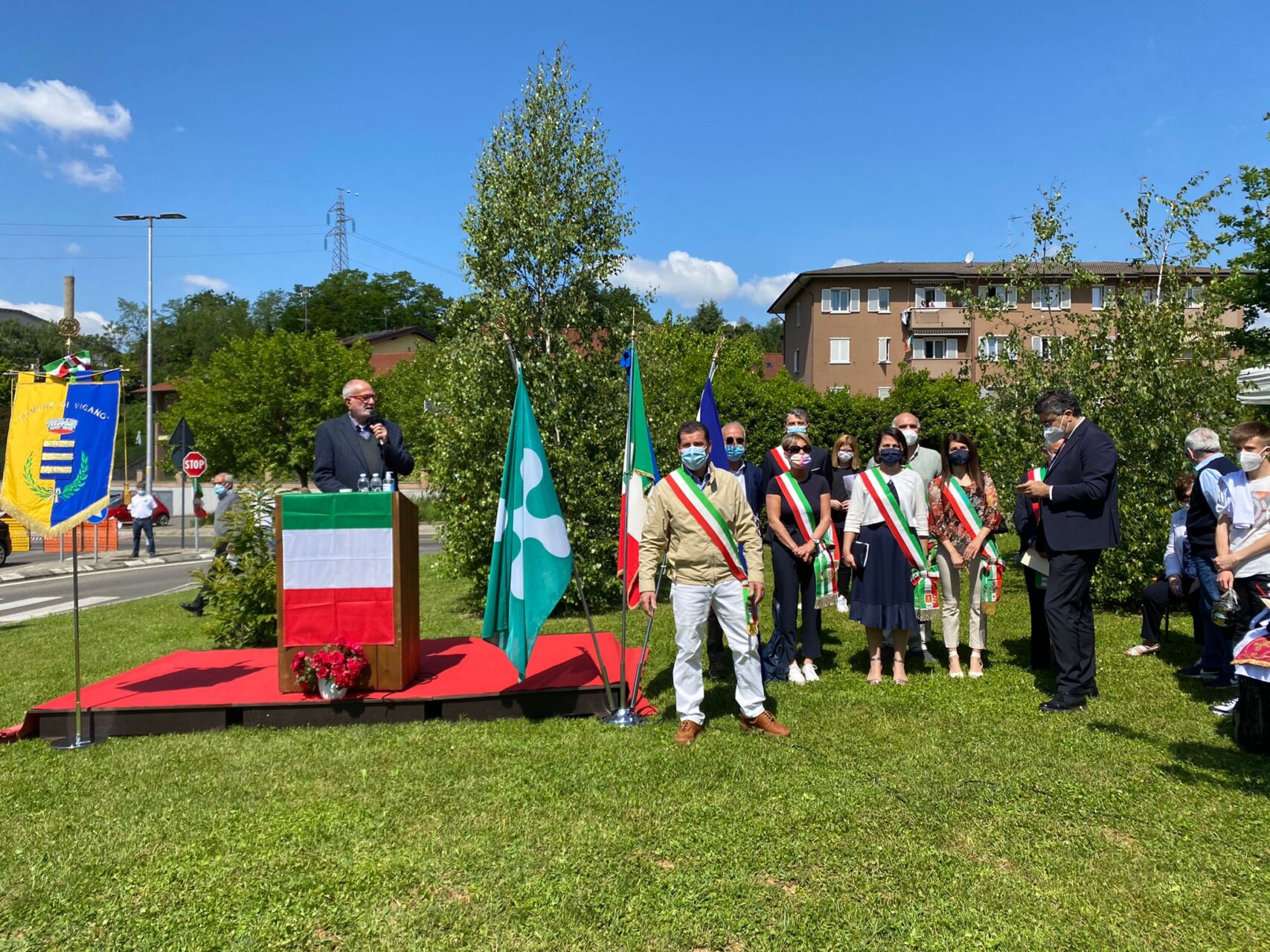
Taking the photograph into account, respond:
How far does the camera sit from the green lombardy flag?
6043 mm

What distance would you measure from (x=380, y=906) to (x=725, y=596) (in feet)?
9.52

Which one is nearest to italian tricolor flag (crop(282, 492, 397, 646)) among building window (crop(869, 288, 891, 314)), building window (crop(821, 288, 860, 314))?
building window (crop(821, 288, 860, 314))

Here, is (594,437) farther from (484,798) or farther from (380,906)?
(380,906)

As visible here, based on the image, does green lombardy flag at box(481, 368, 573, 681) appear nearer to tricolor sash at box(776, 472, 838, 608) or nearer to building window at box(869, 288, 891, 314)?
tricolor sash at box(776, 472, 838, 608)

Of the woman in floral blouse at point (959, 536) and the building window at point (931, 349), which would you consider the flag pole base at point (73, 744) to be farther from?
the building window at point (931, 349)

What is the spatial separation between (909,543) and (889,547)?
0.53 ft

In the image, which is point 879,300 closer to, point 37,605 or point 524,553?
point 37,605

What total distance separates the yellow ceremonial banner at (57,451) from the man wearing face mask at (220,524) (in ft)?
10.4

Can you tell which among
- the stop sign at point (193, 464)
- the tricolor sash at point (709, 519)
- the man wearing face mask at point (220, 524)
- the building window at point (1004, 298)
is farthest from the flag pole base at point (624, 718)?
the stop sign at point (193, 464)

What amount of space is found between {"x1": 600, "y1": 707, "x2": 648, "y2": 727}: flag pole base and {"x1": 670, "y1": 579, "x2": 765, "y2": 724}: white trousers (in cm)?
43

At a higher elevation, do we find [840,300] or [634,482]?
[840,300]

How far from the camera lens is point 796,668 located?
24.3ft

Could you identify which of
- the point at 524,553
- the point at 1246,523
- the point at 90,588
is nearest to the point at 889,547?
the point at 1246,523

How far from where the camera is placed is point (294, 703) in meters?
6.15
